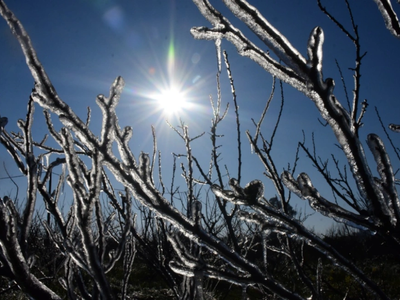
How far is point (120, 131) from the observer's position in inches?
30.1

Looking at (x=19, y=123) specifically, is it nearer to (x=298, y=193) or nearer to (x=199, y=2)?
(x=199, y=2)

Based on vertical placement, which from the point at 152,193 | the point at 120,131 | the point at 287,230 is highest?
the point at 120,131

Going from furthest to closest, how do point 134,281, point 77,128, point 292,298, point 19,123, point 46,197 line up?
point 134,281, point 46,197, point 19,123, point 292,298, point 77,128

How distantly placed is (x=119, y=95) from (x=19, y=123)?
52cm

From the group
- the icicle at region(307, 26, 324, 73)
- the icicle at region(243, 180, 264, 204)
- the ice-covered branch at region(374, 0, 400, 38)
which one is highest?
the ice-covered branch at region(374, 0, 400, 38)

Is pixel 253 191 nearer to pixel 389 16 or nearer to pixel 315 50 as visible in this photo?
pixel 315 50

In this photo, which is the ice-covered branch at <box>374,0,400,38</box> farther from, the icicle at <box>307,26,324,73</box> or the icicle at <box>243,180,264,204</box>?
the icicle at <box>243,180,264,204</box>

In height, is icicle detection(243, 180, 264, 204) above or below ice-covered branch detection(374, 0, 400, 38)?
below

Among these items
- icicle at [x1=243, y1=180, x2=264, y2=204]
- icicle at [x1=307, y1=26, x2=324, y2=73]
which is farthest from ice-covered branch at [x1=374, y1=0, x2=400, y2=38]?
icicle at [x1=243, y1=180, x2=264, y2=204]

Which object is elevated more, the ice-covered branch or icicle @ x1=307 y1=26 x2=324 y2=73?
the ice-covered branch

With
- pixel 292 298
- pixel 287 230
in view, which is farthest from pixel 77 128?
pixel 292 298

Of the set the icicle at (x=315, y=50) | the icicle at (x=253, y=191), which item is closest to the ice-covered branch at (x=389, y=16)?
the icicle at (x=315, y=50)

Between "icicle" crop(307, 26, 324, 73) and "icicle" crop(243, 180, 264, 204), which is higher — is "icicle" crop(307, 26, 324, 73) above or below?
above

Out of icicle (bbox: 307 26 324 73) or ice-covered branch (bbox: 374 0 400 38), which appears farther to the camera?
ice-covered branch (bbox: 374 0 400 38)
